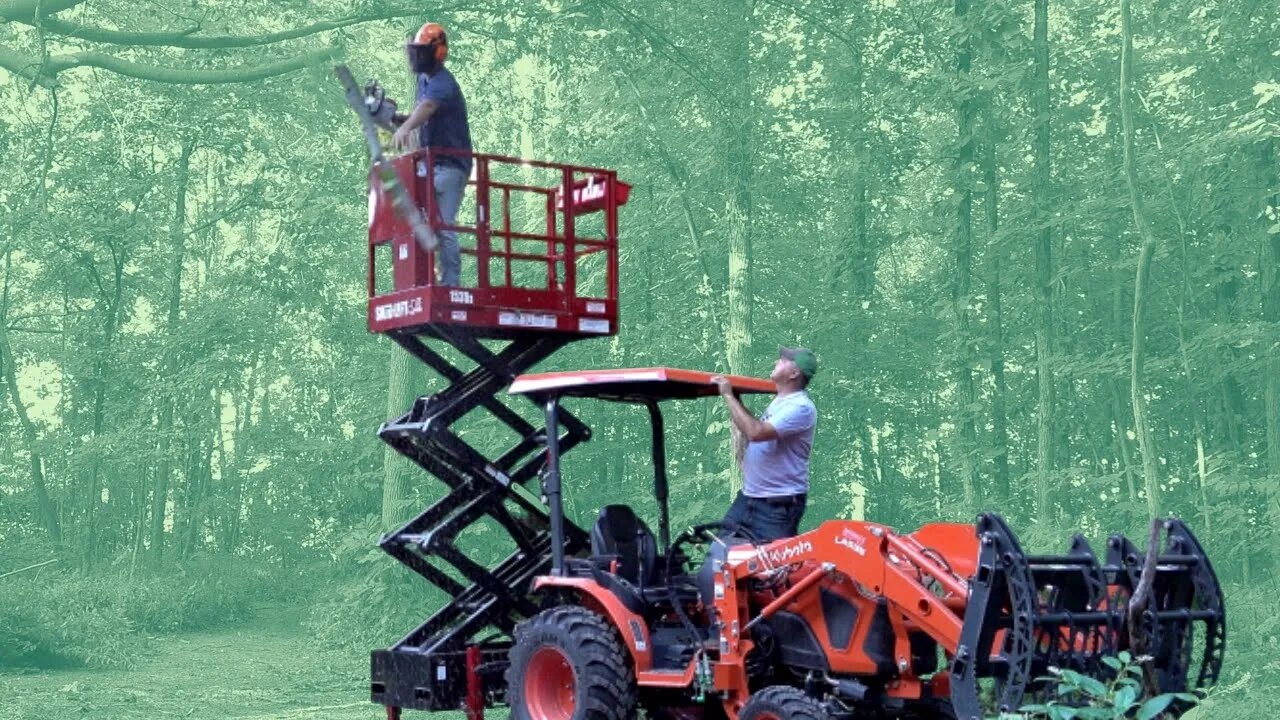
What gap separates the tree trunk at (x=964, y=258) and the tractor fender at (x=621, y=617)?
15.6m

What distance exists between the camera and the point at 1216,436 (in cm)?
2688

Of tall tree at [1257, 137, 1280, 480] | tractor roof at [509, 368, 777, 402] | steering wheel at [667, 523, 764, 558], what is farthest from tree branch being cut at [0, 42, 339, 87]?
steering wheel at [667, 523, 764, 558]

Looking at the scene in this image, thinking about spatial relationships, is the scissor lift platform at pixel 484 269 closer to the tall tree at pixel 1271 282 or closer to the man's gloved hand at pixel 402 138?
the man's gloved hand at pixel 402 138

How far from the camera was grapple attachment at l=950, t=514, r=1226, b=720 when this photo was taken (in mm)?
7645

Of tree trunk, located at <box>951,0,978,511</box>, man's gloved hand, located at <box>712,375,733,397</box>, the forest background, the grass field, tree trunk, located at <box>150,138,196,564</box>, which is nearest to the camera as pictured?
man's gloved hand, located at <box>712,375,733,397</box>

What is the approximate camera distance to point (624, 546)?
34.6 feet

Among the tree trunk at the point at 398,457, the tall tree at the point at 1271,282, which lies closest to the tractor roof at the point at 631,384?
the tree trunk at the point at 398,457

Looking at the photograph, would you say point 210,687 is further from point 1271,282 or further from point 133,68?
point 1271,282

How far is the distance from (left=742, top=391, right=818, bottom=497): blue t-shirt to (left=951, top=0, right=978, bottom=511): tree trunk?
15.5 metres

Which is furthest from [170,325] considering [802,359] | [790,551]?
[790,551]

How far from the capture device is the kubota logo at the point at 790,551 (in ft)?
29.2

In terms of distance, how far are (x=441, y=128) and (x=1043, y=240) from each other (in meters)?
16.4

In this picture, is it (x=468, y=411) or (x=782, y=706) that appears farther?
(x=468, y=411)

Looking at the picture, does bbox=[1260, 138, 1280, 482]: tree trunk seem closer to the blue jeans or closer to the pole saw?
the blue jeans
